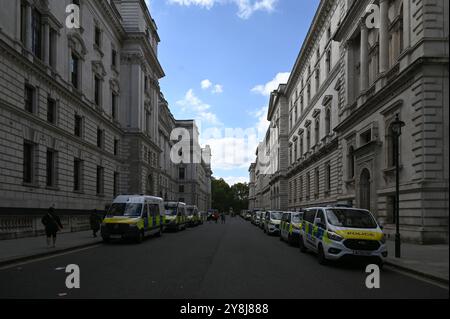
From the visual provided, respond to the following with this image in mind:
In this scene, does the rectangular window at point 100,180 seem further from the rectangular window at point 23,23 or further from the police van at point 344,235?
the police van at point 344,235

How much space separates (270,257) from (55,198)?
18051mm

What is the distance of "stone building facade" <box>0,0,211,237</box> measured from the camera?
2312 cm

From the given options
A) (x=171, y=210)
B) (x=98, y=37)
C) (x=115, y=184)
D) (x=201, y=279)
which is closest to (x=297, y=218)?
(x=201, y=279)

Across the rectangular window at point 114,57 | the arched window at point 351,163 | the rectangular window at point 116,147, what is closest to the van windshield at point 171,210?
the rectangular window at point 116,147

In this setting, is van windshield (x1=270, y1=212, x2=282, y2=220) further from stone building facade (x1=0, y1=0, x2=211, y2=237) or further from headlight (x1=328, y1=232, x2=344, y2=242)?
headlight (x1=328, y1=232, x2=344, y2=242)

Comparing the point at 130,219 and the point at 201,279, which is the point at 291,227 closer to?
the point at 130,219

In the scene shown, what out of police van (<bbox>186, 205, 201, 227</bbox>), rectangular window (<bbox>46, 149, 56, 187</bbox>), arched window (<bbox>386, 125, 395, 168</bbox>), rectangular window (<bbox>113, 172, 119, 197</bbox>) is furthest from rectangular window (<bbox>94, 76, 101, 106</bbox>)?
arched window (<bbox>386, 125, 395, 168</bbox>)

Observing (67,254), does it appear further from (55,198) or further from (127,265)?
(55,198)

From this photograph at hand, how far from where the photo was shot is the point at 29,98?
1011 inches

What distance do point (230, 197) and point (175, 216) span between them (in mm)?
147791

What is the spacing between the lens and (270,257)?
15336 millimetres

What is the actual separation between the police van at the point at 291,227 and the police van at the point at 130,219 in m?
6.82

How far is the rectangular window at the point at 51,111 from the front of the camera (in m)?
28.4
